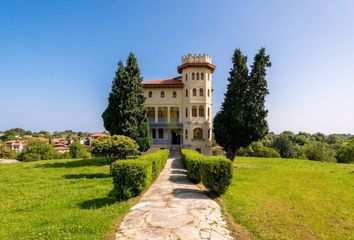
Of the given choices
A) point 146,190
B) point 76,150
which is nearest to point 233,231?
point 146,190

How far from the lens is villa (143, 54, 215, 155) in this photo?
116 feet

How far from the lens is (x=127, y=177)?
1091 cm

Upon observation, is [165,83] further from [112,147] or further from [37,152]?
[37,152]

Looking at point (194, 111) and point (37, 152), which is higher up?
point (194, 111)

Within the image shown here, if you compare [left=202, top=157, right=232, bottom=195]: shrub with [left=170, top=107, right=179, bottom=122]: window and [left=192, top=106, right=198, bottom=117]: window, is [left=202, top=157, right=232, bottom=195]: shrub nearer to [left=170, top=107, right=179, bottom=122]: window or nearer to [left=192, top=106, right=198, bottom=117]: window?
[left=192, top=106, right=198, bottom=117]: window

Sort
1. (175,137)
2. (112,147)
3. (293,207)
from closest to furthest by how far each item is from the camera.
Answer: (293,207)
(112,147)
(175,137)

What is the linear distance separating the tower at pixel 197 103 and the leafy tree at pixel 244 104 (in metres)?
6.98

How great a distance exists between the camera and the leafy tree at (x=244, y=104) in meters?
26.9

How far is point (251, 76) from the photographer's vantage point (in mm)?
27266

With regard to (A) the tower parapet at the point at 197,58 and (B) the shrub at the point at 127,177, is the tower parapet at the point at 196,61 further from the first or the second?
(B) the shrub at the point at 127,177

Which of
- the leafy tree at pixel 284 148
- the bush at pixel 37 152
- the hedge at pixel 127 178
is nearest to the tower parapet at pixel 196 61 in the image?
the hedge at pixel 127 178

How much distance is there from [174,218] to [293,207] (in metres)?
5.83

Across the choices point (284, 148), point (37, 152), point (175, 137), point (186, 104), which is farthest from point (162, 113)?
point (284, 148)

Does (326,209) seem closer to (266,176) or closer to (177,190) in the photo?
(177,190)
